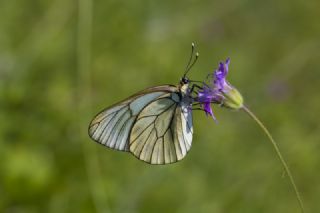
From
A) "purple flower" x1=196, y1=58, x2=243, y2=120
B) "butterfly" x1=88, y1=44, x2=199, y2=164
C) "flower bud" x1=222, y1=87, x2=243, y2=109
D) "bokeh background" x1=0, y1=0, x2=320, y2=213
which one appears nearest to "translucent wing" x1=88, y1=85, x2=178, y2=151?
"butterfly" x1=88, y1=44, x2=199, y2=164

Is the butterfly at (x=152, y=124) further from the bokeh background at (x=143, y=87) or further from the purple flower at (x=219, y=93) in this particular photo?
the bokeh background at (x=143, y=87)

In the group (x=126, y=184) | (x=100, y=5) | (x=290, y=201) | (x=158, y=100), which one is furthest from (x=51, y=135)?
(x=100, y=5)

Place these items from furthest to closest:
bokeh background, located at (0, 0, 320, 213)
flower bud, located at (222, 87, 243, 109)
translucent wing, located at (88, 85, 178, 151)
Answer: bokeh background, located at (0, 0, 320, 213) < translucent wing, located at (88, 85, 178, 151) < flower bud, located at (222, 87, 243, 109)

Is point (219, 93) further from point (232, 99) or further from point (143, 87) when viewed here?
point (143, 87)

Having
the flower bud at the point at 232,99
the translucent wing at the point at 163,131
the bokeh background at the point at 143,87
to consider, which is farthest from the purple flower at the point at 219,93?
the bokeh background at the point at 143,87

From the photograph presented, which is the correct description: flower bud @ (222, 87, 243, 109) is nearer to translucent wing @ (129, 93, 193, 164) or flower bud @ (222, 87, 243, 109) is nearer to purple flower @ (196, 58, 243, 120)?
purple flower @ (196, 58, 243, 120)

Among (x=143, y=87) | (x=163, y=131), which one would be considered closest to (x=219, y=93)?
(x=163, y=131)

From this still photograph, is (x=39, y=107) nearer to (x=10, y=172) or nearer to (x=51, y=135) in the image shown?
(x=51, y=135)

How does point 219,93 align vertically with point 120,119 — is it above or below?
above
